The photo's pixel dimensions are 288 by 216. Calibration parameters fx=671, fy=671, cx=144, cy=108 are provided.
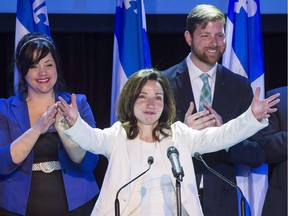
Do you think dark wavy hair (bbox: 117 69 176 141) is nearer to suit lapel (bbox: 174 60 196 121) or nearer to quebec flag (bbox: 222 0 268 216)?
suit lapel (bbox: 174 60 196 121)

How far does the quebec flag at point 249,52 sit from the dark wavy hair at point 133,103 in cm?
118

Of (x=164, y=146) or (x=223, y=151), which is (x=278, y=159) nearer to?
(x=223, y=151)

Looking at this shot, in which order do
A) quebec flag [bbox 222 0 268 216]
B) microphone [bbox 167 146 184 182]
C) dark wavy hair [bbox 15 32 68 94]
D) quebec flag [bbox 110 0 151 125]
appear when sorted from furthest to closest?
quebec flag [bbox 110 0 151 125]
quebec flag [bbox 222 0 268 216]
dark wavy hair [bbox 15 32 68 94]
microphone [bbox 167 146 184 182]

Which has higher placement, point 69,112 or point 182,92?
point 182,92

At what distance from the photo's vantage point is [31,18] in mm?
4746

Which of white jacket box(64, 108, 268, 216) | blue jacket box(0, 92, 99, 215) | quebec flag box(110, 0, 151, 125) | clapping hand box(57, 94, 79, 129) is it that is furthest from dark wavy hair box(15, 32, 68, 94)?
quebec flag box(110, 0, 151, 125)

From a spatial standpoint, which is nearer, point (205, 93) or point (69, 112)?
point (69, 112)

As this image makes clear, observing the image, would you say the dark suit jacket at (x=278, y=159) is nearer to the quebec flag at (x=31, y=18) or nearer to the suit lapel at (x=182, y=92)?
the suit lapel at (x=182, y=92)

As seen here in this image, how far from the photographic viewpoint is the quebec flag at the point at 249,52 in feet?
15.1

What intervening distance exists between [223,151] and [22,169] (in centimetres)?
115

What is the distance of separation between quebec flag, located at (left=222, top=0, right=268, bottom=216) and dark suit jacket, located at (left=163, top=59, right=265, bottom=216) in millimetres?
656

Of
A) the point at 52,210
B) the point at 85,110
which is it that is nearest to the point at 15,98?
the point at 85,110

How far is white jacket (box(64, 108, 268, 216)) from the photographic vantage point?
331 centimetres

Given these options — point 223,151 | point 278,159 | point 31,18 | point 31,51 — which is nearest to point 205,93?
point 223,151
